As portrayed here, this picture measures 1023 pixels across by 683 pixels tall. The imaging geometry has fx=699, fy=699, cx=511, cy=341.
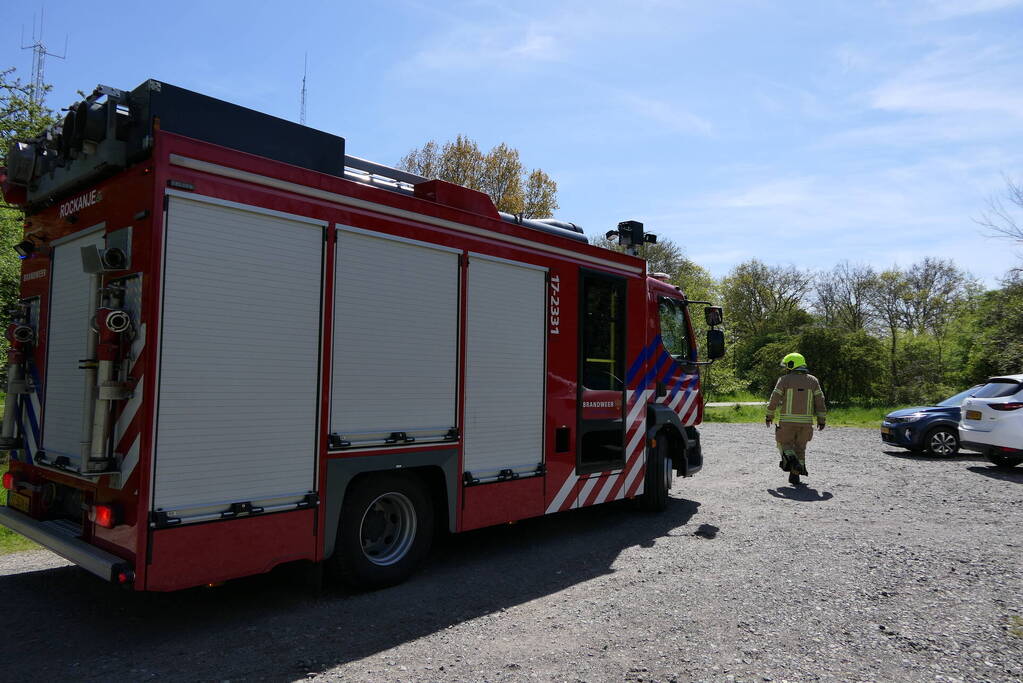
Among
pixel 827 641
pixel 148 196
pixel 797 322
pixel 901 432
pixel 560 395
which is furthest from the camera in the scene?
pixel 797 322

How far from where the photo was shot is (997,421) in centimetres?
1155

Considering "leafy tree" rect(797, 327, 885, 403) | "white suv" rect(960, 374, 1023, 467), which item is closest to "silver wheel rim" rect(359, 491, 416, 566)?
"white suv" rect(960, 374, 1023, 467)

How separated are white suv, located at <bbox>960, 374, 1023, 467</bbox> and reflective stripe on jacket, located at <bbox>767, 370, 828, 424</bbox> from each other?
370 centimetres

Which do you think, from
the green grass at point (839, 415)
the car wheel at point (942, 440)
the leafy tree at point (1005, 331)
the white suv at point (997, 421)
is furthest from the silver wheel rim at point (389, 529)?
the leafy tree at point (1005, 331)

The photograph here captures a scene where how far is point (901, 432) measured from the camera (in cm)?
1378

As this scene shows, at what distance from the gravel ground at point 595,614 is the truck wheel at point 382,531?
169mm

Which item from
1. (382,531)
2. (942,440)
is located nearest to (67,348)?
(382,531)

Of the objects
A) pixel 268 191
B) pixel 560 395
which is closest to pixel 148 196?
pixel 268 191

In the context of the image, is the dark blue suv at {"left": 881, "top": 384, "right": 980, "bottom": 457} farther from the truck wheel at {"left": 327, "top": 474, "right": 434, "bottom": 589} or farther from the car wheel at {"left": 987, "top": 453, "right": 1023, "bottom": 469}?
the truck wheel at {"left": 327, "top": 474, "right": 434, "bottom": 589}

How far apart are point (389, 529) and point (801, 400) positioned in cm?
719

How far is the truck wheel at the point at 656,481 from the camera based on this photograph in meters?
7.64

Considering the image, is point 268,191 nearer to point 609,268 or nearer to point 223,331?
point 223,331

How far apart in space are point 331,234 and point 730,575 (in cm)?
395

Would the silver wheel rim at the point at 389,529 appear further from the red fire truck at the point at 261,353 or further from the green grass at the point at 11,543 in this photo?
the green grass at the point at 11,543
